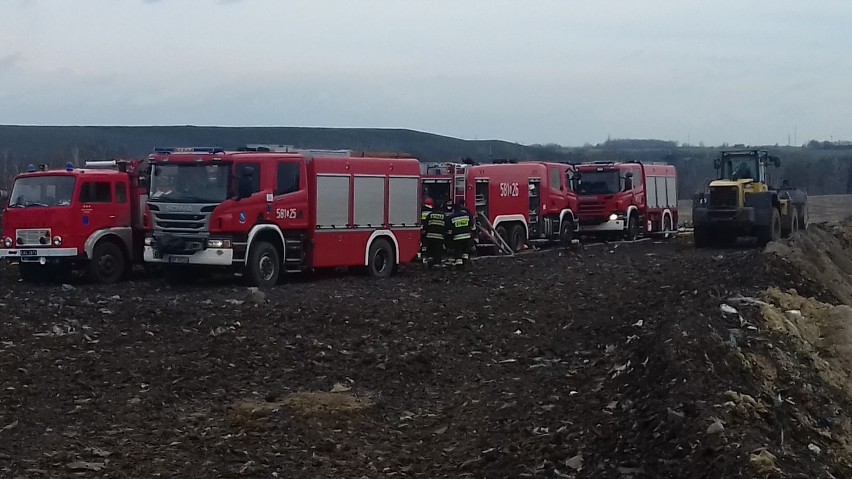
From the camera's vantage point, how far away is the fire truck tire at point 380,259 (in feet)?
73.8

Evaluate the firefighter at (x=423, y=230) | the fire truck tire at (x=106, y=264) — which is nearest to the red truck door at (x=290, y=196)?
the fire truck tire at (x=106, y=264)

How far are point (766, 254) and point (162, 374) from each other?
12.7m

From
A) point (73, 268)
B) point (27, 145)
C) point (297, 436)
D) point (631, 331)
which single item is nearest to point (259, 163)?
point (73, 268)

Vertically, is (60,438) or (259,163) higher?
(259,163)

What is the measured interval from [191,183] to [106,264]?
2631 mm

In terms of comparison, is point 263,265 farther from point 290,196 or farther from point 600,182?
point 600,182

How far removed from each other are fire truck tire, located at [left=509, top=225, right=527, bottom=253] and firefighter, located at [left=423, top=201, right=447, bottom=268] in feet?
21.9

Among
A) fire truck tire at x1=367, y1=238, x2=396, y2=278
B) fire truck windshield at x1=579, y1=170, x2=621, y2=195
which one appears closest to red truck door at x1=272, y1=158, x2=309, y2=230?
fire truck tire at x1=367, y1=238, x2=396, y2=278

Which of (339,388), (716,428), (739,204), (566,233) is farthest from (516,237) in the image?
(716,428)

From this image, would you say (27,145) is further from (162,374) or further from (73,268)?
(162,374)

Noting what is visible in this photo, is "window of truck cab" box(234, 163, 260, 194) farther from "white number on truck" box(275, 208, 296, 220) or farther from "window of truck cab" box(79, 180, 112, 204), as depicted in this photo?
"window of truck cab" box(79, 180, 112, 204)

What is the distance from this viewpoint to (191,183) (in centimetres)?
2003

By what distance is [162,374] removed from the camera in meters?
12.4

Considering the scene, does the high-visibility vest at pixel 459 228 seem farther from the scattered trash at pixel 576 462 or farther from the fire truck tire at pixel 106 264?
the scattered trash at pixel 576 462
